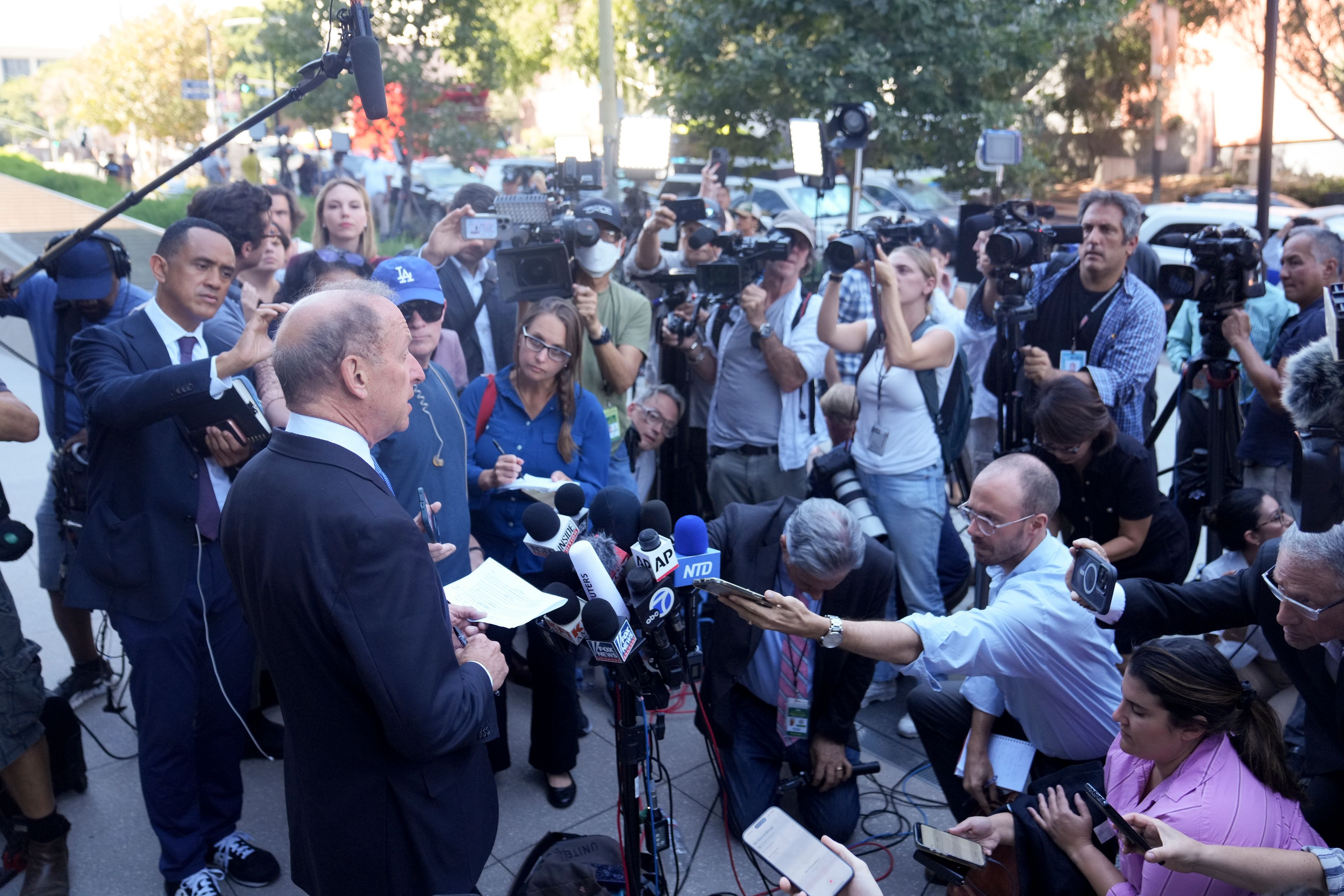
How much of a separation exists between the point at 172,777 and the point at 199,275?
4.64 feet

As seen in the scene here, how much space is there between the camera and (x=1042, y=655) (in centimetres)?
283

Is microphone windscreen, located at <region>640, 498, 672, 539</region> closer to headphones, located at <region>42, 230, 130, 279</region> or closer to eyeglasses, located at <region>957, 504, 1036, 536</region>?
eyeglasses, located at <region>957, 504, 1036, 536</region>

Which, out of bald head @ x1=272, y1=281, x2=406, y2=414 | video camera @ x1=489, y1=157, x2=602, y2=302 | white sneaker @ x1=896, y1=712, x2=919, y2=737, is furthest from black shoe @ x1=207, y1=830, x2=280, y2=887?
white sneaker @ x1=896, y1=712, x2=919, y2=737

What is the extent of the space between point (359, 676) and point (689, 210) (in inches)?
154

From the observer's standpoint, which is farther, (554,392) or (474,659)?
(554,392)

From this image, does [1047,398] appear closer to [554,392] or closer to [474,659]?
[554,392]

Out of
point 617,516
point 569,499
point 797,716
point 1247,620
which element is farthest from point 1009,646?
point 569,499

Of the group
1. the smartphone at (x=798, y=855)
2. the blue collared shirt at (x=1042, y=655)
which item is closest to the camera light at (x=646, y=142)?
the blue collared shirt at (x=1042, y=655)

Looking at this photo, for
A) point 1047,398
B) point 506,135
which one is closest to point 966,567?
point 1047,398

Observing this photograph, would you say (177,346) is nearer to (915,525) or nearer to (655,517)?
(655,517)

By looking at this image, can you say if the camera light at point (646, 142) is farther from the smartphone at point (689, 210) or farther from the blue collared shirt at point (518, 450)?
the blue collared shirt at point (518, 450)

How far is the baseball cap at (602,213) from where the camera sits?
4695mm

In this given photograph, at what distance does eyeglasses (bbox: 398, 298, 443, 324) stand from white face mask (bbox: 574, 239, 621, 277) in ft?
4.14

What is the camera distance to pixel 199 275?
2904mm
